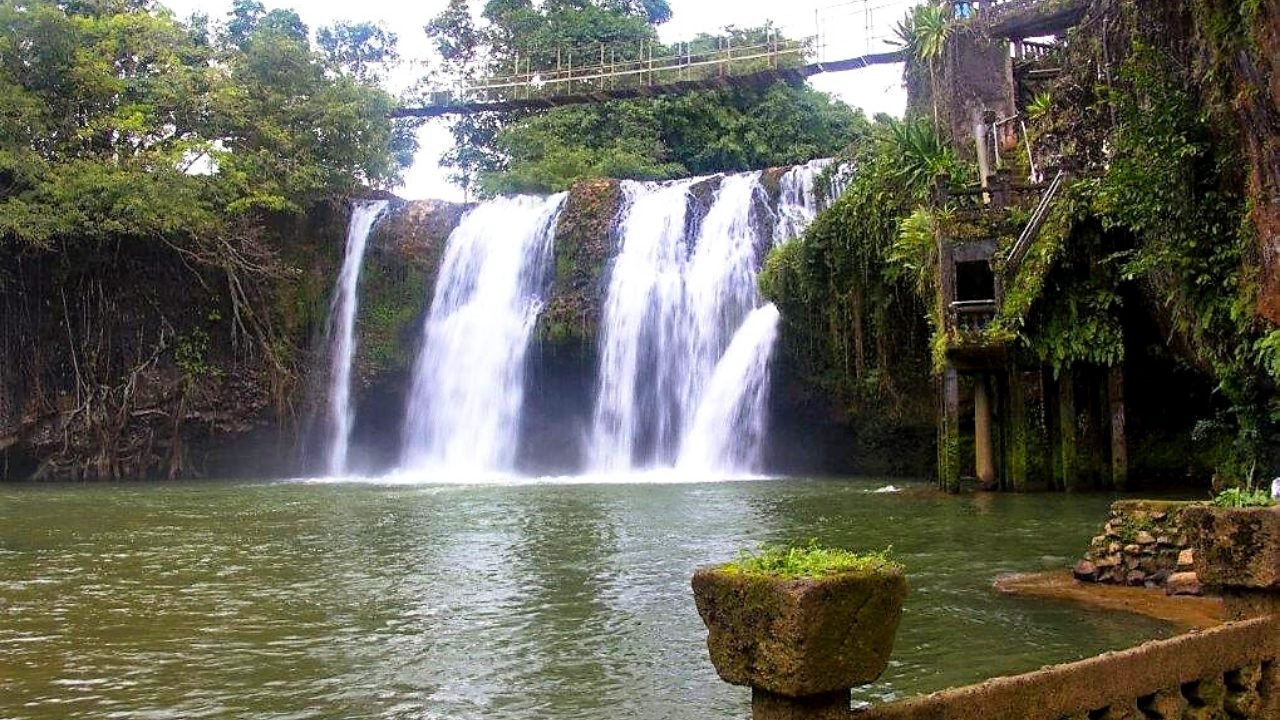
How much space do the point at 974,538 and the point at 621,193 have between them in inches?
639

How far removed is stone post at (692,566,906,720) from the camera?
9.48 ft

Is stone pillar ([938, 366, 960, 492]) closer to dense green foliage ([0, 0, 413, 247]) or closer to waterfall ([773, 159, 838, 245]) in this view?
waterfall ([773, 159, 838, 245])

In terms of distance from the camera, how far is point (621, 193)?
26047mm

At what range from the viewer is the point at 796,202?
2459cm

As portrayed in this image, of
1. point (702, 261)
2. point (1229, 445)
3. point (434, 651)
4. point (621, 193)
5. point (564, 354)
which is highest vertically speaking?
point (621, 193)

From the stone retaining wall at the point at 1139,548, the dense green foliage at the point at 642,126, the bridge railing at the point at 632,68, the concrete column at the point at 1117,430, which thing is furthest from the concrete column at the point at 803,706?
the dense green foliage at the point at 642,126

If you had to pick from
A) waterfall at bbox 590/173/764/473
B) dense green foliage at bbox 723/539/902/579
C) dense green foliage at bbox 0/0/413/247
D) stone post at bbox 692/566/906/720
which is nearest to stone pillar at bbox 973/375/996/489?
waterfall at bbox 590/173/764/473

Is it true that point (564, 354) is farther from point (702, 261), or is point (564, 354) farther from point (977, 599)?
point (977, 599)

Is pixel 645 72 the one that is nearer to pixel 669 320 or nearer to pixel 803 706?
pixel 669 320

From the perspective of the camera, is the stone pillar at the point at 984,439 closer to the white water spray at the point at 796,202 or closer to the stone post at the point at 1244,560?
the white water spray at the point at 796,202

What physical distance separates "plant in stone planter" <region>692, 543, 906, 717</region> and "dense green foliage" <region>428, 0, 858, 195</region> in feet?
93.5

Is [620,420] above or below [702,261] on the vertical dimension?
below

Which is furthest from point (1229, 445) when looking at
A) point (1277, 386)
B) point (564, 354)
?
point (564, 354)

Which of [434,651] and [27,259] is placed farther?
[27,259]
